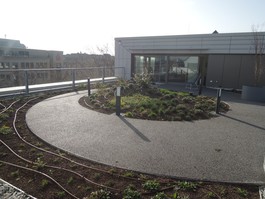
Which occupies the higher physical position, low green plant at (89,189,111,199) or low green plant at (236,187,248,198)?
low green plant at (236,187,248,198)

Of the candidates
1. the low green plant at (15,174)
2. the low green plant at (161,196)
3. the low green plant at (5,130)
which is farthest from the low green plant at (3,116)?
the low green plant at (161,196)

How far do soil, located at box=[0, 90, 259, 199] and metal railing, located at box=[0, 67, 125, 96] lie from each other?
6451 millimetres

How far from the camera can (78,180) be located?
3.39 m

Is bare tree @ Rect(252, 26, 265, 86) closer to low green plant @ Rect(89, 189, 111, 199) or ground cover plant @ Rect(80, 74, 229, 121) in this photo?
ground cover plant @ Rect(80, 74, 229, 121)

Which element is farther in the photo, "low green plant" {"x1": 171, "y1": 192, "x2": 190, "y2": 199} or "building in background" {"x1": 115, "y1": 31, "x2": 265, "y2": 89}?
"building in background" {"x1": 115, "y1": 31, "x2": 265, "y2": 89}

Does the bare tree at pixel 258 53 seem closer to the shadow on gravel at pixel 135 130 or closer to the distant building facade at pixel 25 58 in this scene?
the shadow on gravel at pixel 135 130

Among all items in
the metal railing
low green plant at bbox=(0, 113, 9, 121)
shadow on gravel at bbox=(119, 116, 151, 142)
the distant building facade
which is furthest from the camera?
the distant building facade

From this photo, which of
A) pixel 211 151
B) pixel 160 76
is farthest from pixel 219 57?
pixel 211 151

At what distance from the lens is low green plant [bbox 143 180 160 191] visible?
317 cm

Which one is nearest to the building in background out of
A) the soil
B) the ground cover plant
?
the ground cover plant

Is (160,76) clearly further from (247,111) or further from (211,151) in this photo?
(211,151)

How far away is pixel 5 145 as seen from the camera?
4609mm

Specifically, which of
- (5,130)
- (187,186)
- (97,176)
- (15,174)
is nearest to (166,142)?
(187,186)

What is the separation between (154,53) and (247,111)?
985 centimetres
